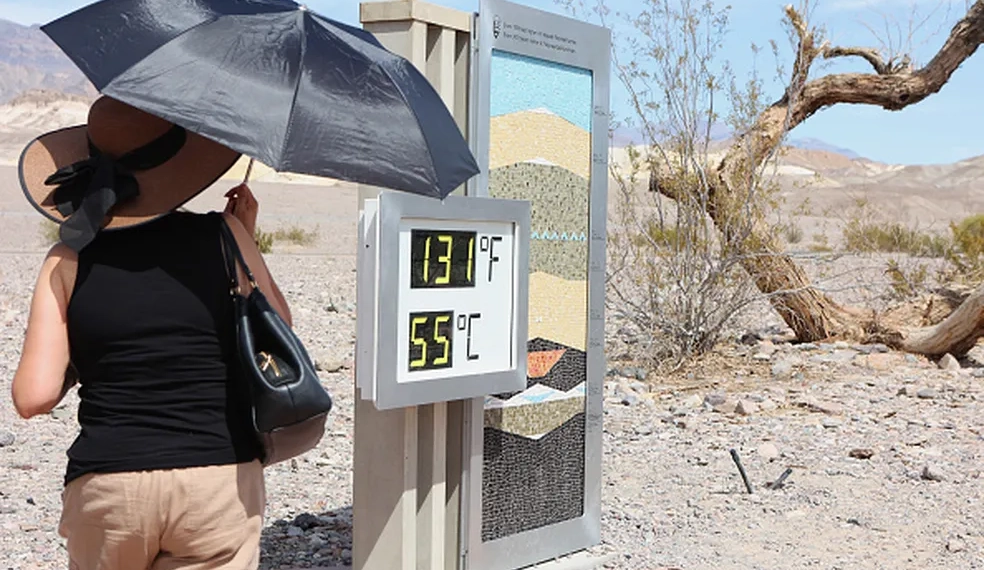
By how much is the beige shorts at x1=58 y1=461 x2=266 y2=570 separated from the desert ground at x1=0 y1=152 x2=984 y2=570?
8.32 feet

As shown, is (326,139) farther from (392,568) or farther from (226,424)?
(392,568)

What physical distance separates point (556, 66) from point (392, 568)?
2.10 metres

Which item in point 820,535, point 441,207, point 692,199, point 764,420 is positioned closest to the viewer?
point 441,207

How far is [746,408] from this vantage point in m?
8.63

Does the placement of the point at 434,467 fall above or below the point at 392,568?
above

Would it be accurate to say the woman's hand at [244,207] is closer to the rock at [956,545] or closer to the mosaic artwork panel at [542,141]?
the mosaic artwork panel at [542,141]

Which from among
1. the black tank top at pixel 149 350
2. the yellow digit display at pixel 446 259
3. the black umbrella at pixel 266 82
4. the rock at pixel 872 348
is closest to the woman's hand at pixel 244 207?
the black umbrella at pixel 266 82

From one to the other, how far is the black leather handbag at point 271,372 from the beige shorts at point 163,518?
0.12m

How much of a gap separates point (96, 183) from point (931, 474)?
212 inches

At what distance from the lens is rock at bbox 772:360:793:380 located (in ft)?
32.8

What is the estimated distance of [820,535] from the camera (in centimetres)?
577

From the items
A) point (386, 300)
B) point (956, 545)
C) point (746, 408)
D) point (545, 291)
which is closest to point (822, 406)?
point (746, 408)

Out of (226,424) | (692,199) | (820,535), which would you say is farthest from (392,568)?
(692,199)

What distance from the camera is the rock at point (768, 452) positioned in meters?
7.30
